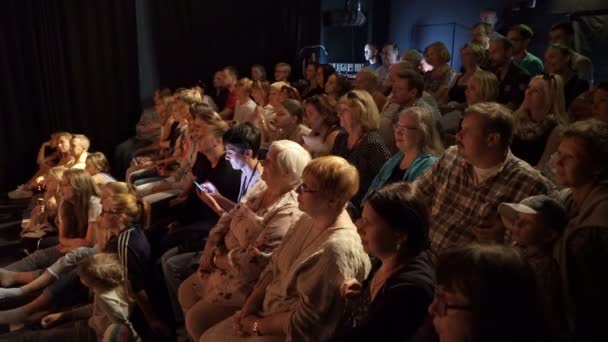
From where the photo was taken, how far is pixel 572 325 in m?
1.52

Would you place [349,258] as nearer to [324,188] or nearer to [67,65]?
[324,188]

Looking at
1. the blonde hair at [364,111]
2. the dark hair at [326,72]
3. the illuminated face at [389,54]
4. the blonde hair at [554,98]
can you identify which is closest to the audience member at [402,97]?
the blonde hair at [364,111]

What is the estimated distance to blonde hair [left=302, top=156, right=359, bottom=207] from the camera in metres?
1.83

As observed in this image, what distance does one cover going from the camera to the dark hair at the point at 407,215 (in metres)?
1.47

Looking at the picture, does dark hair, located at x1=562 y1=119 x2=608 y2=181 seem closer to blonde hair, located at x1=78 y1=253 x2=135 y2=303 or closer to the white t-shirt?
blonde hair, located at x1=78 y1=253 x2=135 y2=303

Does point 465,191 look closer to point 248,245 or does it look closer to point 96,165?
point 248,245

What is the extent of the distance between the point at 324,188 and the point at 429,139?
101cm

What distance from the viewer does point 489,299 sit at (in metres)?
1.02

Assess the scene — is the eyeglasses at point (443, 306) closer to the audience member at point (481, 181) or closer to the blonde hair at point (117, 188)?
the audience member at point (481, 181)

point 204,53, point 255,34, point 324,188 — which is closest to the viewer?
point 324,188

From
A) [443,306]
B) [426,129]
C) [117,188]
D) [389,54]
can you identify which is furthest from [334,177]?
[389,54]

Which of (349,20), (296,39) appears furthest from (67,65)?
(349,20)

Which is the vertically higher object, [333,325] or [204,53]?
[204,53]

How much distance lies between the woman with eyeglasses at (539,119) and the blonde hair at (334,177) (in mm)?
1513
